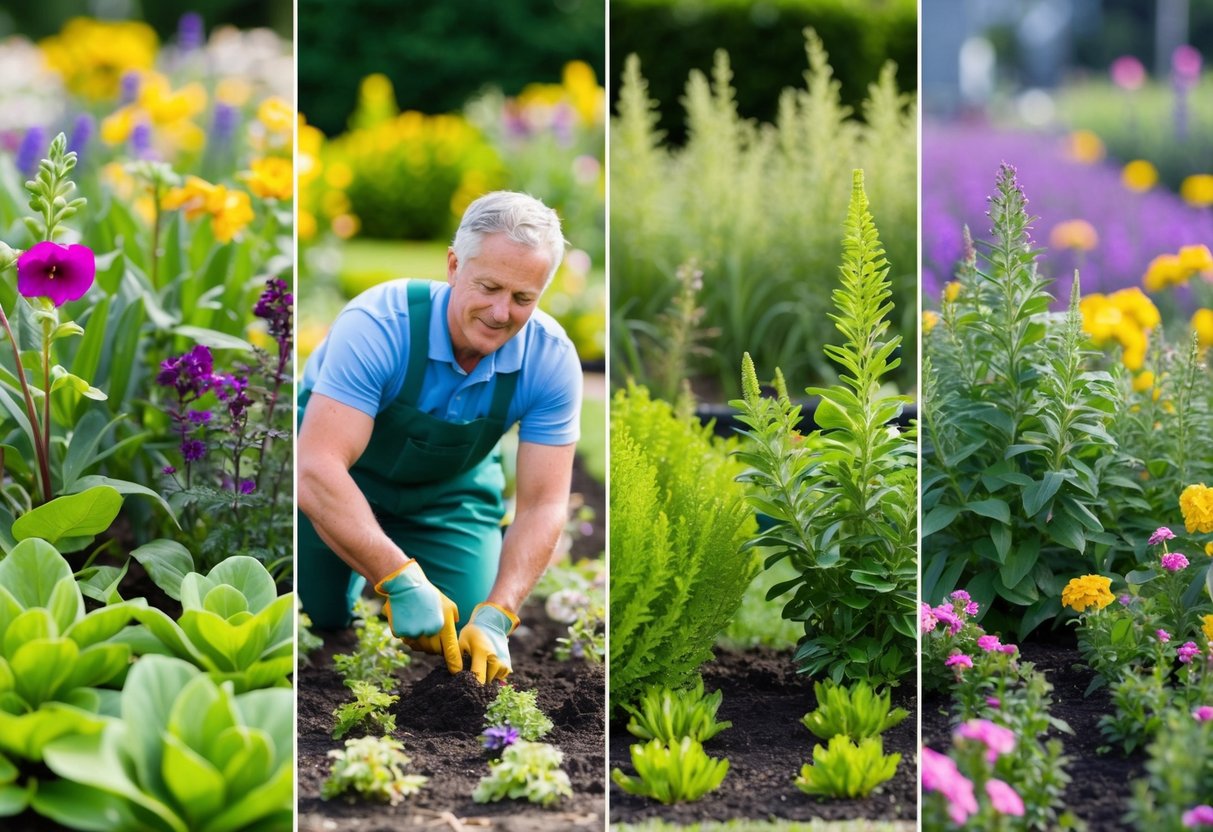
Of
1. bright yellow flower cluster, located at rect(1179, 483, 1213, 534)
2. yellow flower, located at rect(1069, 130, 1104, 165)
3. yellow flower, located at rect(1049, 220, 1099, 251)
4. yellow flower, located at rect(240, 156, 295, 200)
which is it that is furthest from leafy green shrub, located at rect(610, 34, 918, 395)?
yellow flower, located at rect(1069, 130, 1104, 165)

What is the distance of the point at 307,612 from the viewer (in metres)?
3.05

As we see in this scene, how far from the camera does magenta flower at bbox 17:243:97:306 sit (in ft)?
7.75

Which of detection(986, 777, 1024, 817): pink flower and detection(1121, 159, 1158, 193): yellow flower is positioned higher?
detection(1121, 159, 1158, 193): yellow flower

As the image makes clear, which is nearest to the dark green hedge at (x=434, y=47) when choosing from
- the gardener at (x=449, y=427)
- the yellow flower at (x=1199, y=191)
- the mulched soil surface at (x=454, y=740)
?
the yellow flower at (x=1199, y=191)

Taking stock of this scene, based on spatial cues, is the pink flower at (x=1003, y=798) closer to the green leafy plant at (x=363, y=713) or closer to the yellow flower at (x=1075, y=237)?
the green leafy plant at (x=363, y=713)

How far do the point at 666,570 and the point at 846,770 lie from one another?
498 mm

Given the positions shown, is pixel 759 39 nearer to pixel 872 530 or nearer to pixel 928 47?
pixel 872 530

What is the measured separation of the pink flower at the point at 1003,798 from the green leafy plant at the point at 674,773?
1.60 ft

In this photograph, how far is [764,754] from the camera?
7.84 feet

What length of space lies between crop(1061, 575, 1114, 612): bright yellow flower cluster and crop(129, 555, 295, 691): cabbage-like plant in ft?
4.86

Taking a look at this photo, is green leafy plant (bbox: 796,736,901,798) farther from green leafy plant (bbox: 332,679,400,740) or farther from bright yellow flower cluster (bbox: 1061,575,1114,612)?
green leafy plant (bbox: 332,679,400,740)

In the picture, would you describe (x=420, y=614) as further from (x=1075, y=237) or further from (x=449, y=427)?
(x=1075, y=237)

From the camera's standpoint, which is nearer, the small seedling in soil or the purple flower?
the small seedling in soil

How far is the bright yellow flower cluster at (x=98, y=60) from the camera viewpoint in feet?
22.9
